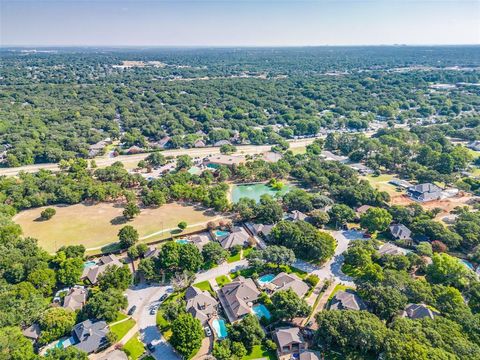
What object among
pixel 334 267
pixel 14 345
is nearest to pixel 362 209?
pixel 334 267

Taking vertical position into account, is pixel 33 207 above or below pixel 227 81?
below

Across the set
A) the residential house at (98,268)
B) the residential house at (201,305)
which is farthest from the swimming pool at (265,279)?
the residential house at (98,268)

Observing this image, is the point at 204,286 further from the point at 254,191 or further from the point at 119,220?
the point at 254,191

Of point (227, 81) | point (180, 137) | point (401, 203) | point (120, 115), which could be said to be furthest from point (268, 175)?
point (227, 81)

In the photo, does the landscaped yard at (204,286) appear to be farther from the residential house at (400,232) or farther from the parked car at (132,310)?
the residential house at (400,232)

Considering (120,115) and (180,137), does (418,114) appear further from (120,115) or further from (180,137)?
(120,115)

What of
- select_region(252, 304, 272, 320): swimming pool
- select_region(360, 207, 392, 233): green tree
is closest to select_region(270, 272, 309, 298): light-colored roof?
select_region(252, 304, 272, 320): swimming pool

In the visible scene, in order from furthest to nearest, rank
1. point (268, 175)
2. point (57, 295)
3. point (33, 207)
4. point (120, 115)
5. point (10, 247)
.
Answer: point (120, 115), point (268, 175), point (33, 207), point (10, 247), point (57, 295)
